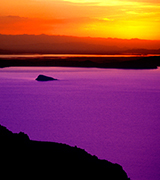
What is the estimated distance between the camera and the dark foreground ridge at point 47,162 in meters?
3.25

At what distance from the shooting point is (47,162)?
134 inches

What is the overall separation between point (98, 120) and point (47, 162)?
1197 cm

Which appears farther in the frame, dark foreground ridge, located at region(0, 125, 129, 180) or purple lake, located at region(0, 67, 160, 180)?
purple lake, located at region(0, 67, 160, 180)

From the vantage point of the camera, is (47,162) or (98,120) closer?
(47,162)

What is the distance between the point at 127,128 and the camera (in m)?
13.2

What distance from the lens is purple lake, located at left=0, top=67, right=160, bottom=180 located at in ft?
27.8

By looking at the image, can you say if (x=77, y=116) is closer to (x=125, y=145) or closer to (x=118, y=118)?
(x=118, y=118)

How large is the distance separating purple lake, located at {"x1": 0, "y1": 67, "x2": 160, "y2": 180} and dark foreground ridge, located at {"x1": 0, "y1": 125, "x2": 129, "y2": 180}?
9.98 ft

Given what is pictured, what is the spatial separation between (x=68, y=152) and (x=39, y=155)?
36cm

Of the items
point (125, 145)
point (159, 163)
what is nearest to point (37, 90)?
point (125, 145)

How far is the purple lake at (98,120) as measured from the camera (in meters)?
8.46

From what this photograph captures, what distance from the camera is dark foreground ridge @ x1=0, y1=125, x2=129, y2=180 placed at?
3250 mm

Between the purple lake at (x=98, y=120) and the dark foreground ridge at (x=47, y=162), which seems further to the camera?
the purple lake at (x=98, y=120)

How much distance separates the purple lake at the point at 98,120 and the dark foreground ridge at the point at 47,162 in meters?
3.04
